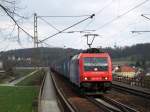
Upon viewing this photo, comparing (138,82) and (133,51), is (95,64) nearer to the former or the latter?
(138,82)

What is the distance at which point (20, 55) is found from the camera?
142500 mm

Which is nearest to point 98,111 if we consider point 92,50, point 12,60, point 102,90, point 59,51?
point 102,90

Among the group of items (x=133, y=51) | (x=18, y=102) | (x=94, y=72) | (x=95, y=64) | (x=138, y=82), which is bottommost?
(x=18, y=102)

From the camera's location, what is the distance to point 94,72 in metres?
34.1

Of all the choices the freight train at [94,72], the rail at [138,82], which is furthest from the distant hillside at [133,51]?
the freight train at [94,72]

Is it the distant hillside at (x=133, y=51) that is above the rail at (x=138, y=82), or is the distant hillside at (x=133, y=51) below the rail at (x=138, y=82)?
above

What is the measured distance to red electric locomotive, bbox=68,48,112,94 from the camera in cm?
3369

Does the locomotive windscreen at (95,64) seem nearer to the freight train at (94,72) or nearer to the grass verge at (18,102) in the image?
the freight train at (94,72)

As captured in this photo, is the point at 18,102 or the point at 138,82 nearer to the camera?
the point at 18,102

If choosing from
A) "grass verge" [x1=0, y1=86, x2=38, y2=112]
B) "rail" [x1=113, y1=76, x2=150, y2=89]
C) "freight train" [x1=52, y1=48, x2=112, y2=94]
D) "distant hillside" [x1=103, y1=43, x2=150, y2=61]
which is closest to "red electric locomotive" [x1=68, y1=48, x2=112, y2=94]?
"freight train" [x1=52, y1=48, x2=112, y2=94]

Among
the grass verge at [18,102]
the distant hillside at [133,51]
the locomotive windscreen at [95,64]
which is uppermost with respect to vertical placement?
the distant hillside at [133,51]

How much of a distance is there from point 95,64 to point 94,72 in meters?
0.76

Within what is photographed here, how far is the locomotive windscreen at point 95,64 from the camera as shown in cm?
3444

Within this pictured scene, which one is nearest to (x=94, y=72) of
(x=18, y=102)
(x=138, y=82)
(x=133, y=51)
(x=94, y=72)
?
(x=94, y=72)
